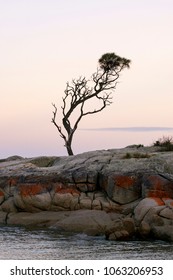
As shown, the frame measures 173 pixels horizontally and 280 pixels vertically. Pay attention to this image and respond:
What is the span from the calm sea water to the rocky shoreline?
1078 mm

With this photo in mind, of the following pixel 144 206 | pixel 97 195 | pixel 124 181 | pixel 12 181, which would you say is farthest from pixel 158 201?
pixel 12 181

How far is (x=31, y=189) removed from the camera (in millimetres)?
33188

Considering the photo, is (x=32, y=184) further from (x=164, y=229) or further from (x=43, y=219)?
(x=164, y=229)

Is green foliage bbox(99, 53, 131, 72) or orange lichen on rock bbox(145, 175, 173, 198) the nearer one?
orange lichen on rock bbox(145, 175, 173, 198)

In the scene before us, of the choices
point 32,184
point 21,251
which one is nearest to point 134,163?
point 32,184

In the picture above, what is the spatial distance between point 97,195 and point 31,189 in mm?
3233

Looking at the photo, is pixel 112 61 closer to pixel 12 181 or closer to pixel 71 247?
pixel 12 181

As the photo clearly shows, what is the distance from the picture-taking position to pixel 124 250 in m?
24.2

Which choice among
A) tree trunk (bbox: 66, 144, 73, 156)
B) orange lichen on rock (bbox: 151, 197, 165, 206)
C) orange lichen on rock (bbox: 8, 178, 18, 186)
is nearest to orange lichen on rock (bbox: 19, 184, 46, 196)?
orange lichen on rock (bbox: 8, 178, 18, 186)

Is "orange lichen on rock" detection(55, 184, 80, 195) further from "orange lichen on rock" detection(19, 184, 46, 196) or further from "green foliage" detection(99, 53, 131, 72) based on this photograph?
"green foliage" detection(99, 53, 131, 72)

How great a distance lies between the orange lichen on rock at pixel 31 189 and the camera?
33000 mm

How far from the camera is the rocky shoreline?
92.4 feet

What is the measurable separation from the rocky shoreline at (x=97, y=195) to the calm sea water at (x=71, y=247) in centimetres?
108
